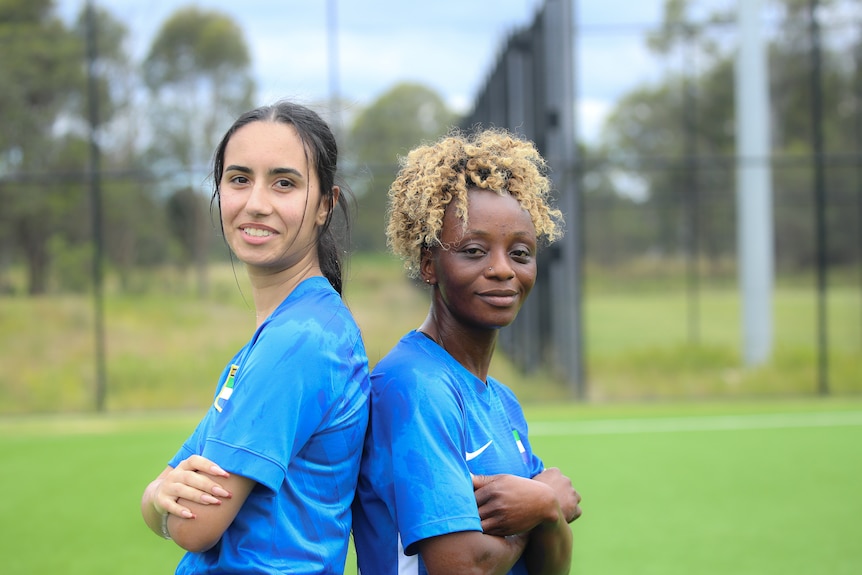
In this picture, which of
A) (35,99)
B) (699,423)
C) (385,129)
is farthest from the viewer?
(385,129)

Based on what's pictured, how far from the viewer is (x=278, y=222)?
2088 mm

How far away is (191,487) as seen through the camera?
1.82 metres

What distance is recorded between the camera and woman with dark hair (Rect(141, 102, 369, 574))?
5.95ft

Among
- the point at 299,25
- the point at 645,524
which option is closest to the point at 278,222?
the point at 645,524

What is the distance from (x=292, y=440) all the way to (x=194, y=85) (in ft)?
44.0

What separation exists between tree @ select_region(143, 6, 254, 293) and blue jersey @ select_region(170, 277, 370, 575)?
12.1 metres

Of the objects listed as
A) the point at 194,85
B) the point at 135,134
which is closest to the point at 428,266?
the point at 135,134

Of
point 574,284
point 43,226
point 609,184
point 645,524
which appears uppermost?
point 609,184

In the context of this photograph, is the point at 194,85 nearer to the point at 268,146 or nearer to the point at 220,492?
the point at 268,146

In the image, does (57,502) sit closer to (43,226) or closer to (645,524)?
(645,524)

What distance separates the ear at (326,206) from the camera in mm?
2211

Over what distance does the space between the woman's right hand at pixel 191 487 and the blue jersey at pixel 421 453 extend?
37 centimetres

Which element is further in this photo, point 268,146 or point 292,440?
point 268,146

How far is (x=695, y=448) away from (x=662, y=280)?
22.8 metres
